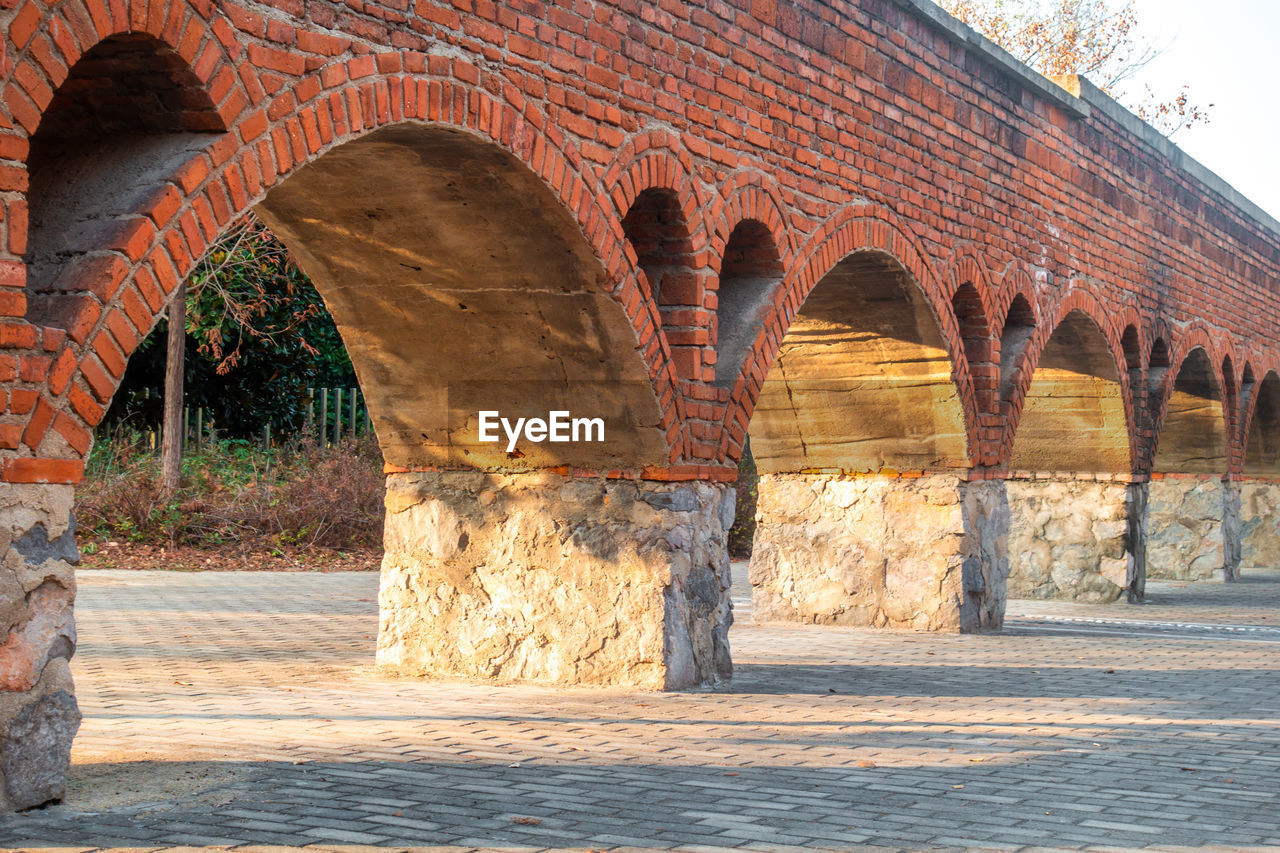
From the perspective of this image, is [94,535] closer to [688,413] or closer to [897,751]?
[688,413]

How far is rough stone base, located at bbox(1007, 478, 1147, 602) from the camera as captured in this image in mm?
13656

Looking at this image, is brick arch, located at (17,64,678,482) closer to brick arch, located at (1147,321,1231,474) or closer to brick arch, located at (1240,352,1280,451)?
brick arch, located at (1147,321,1231,474)

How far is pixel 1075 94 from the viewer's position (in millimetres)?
12078

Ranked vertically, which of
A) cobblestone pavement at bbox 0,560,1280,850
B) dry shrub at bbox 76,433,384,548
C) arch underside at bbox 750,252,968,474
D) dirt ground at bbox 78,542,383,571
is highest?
arch underside at bbox 750,252,968,474

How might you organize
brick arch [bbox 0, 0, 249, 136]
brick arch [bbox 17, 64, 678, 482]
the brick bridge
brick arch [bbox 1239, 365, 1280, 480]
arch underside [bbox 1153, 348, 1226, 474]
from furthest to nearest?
1. brick arch [bbox 1239, 365, 1280, 480]
2. arch underside [bbox 1153, 348, 1226, 474]
3. the brick bridge
4. brick arch [bbox 17, 64, 678, 482]
5. brick arch [bbox 0, 0, 249, 136]

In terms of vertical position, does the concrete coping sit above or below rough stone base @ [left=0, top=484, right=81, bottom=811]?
above

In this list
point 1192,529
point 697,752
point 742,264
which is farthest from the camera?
point 1192,529

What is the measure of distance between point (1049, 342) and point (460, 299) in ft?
24.6

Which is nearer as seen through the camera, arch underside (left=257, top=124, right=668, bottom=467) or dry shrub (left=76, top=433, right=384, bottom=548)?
arch underside (left=257, top=124, right=668, bottom=467)

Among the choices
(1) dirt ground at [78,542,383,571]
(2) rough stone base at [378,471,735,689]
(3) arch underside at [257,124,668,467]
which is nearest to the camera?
(3) arch underside at [257,124,668,467]

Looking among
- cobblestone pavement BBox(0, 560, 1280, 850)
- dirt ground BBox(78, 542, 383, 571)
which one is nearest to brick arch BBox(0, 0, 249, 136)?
cobblestone pavement BBox(0, 560, 1280, 850)

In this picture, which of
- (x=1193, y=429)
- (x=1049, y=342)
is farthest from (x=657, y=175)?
(x=1193, y=429)

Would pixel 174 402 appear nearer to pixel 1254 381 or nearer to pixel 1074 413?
pixel 1074 413

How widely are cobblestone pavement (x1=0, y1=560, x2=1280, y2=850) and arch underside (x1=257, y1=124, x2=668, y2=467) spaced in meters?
1.34
